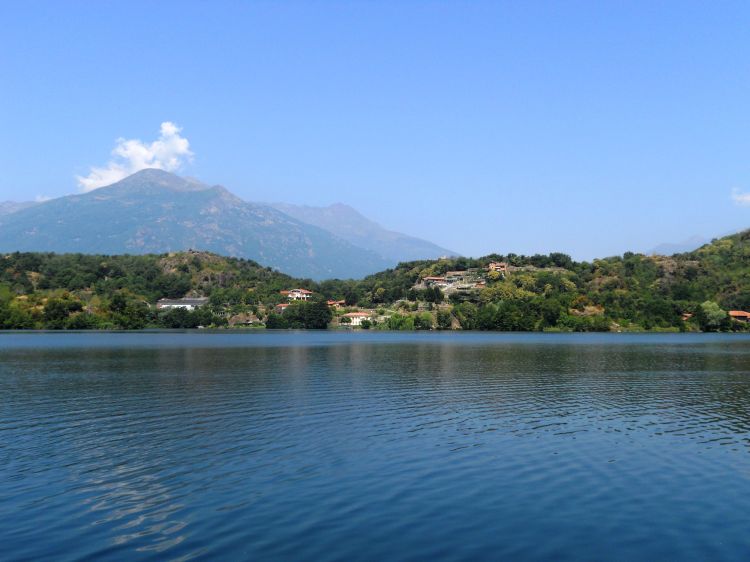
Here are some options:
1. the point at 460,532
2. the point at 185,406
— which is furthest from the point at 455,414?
the point at 460,532

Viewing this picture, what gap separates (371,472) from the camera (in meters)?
27.8

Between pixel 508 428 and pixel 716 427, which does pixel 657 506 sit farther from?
pixel 716 427

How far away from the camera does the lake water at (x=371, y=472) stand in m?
19.6

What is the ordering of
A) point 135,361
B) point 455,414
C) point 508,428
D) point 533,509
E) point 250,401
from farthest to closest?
point 135,361
point 250,401
point 455,414
point 508,428
point 533,509

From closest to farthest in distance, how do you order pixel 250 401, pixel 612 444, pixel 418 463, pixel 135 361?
1. pixel 418 463
2. pixel 612 444
3. pixel 250 401
4. pixel 135 361

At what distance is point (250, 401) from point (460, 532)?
32.2 meters

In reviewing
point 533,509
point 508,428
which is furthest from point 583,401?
point 533,509

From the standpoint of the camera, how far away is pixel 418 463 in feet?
97.4

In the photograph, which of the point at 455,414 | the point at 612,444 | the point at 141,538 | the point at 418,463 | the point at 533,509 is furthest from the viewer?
the point at 455,414

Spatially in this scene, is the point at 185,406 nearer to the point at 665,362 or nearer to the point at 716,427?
the point at 716,427

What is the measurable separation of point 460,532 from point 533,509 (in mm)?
4065

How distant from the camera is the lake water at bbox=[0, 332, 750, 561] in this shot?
19578 millimetres

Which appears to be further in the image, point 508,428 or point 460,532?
point 508,428

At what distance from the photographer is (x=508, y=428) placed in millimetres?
39219
